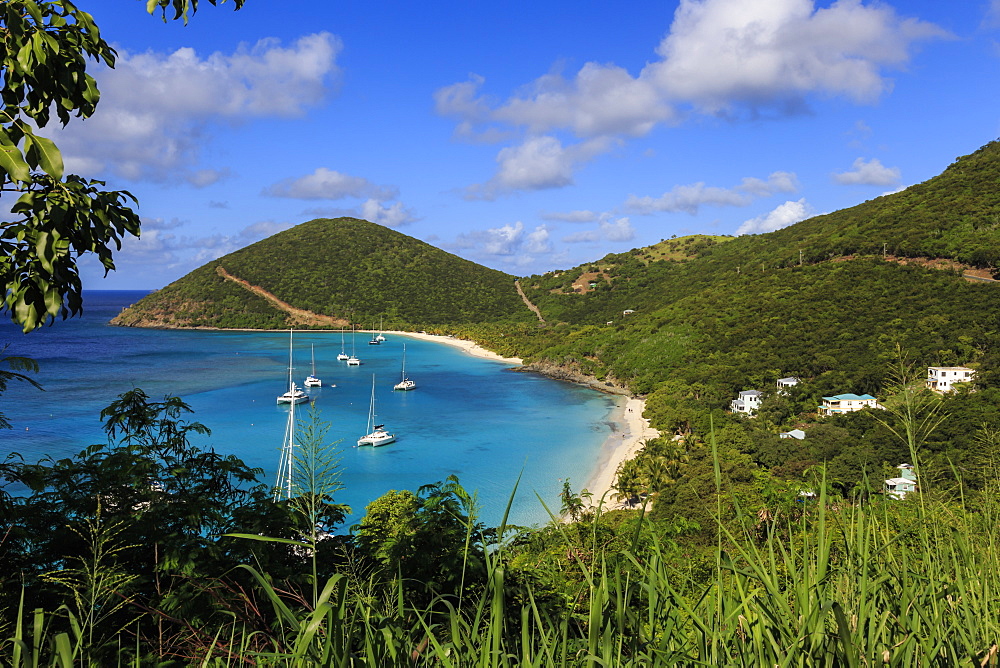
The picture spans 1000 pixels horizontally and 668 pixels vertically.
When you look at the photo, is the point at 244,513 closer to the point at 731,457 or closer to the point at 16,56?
the point at 16,56

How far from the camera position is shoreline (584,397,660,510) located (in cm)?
2072

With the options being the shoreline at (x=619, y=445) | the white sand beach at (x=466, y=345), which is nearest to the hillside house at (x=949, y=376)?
the shoreline at (x=619, y=445)

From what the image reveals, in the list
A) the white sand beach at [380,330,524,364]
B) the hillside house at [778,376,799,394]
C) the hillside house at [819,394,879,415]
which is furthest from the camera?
the white sand beach at [380,330,524,364]

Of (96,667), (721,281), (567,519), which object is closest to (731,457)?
(567,519)

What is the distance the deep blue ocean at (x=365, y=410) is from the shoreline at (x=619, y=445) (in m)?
0.51

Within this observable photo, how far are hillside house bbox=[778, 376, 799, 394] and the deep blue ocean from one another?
27.5ft

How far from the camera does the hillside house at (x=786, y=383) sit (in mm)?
26172

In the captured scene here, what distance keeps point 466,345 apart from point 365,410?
102ft

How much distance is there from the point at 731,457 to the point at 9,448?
95.3ft

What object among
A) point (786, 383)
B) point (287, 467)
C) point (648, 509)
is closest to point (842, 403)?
point (786, 383)

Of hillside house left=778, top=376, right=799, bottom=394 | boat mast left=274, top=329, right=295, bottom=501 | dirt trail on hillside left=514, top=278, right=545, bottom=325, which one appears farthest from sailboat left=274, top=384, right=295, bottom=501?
dirt trail on hillside left=514, top=278, right=545, bottom=325

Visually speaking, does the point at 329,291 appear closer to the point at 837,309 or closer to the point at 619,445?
the point at 619,445

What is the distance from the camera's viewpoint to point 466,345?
66062 millimetres

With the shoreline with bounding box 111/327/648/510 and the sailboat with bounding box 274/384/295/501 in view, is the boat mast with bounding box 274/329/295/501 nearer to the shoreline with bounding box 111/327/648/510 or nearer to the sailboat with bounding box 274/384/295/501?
the sailboat with bounding box 274/384/295/501
